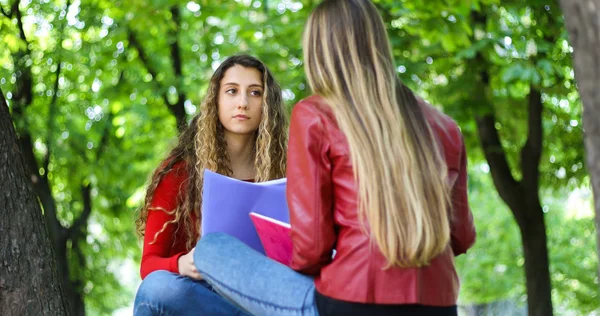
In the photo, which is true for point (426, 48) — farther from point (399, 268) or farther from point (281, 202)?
point (399, 268)

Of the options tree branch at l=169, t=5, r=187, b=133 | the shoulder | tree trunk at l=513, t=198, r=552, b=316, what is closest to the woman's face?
the shoulder

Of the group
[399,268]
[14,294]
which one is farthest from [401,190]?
[14,294]

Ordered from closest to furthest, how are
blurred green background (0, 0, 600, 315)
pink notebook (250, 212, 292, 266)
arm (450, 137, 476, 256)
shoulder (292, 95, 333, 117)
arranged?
shoulder (292, 95, 333, 117)
arm (450, 137, 476, 256)
pink notebook (250, 212, 292, 266)
blurred green background (0, 0, 600, 315)

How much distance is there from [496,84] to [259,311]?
24.6ft

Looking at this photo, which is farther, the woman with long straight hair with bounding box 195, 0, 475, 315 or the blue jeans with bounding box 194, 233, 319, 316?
the blue jeans with bounding box 194, 233, 319, 316

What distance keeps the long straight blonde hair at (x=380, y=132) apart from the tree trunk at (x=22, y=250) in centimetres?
178

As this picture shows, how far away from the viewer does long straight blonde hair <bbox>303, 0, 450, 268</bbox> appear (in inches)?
108

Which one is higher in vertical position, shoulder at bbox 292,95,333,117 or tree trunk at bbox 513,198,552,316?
shoulder at bbox 292,95,333,117

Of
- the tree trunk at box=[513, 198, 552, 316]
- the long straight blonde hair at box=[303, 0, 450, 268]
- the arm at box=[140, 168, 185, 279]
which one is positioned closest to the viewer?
the long straight blonde hair at box=[303, 0, 450, 268]

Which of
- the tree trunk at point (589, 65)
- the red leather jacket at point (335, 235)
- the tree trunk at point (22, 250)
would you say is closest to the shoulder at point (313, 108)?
the red leather jacket at point (335, 235)

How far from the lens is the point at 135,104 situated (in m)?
12.0

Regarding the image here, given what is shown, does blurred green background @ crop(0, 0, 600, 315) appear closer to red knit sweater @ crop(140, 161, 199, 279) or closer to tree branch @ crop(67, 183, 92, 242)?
tree branch @ crop(67, 183, 92, 242)

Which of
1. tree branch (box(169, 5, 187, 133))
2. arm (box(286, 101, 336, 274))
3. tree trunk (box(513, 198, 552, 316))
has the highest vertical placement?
arm (box(286, 101, 336, 274))

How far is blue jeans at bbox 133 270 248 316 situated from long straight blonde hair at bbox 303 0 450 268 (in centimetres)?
118
